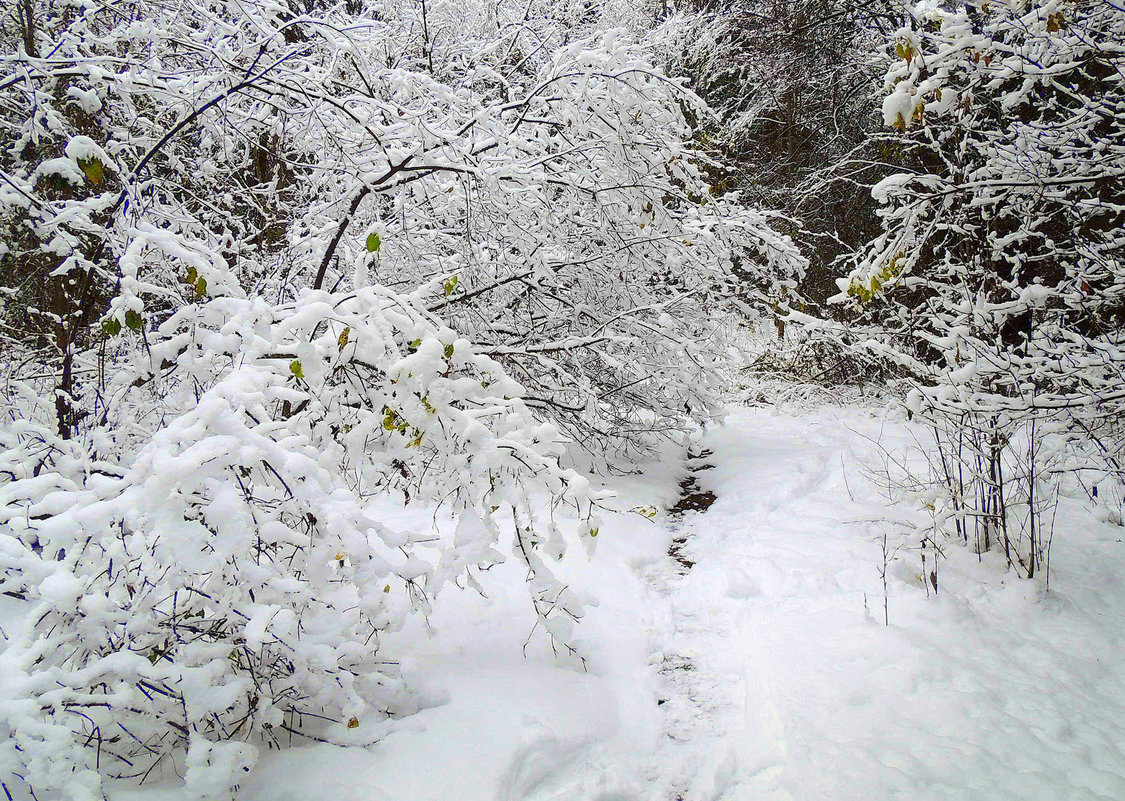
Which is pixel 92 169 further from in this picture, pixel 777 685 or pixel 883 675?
pixel 883 675

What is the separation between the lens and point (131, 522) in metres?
1.53

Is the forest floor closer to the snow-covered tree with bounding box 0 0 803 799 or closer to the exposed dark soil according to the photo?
the exposed dark soil

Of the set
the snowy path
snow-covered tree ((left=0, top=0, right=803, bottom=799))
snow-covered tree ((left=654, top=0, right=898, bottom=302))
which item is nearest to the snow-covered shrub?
snow-covered tree ((left=0, top=0, right=803, bottom=799))

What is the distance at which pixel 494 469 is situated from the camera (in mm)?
2104

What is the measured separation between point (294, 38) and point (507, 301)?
2987 mm

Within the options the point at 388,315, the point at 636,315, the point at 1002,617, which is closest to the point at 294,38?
the point at 636,315

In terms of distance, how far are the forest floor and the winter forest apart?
0.02m

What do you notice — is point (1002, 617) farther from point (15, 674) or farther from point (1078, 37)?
point (15, 674)

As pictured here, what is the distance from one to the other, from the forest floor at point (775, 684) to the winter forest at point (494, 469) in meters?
0.02

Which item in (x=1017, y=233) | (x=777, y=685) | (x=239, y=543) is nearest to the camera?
(x=239, y=543)

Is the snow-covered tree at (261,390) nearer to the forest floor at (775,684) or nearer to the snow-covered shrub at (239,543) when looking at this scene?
the snow-covered shrub at (239,543)

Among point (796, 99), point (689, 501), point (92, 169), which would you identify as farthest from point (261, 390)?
point (796, 99)

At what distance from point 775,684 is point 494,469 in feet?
6.01

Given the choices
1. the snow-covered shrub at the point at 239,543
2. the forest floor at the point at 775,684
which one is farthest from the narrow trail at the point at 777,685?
the snow-covered shrub at the point at 239,543
